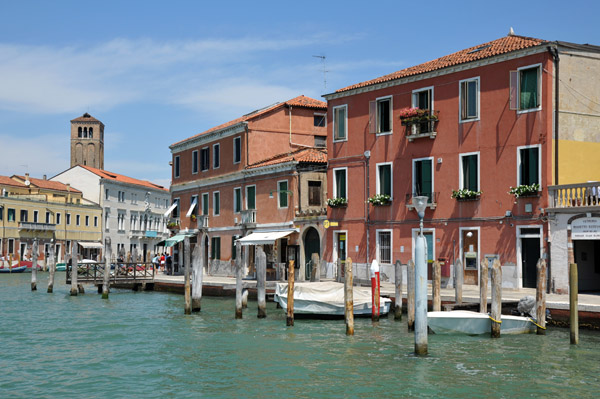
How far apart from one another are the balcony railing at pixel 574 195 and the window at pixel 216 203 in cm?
2161

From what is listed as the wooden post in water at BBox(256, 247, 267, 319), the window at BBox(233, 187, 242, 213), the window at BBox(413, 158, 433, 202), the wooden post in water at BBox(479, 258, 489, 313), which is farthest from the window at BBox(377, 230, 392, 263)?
the window at BBox(233, 187, 242, 213)

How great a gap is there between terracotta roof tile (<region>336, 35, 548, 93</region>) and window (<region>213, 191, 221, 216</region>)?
40.4 feet

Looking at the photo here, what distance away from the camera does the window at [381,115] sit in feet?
96.2

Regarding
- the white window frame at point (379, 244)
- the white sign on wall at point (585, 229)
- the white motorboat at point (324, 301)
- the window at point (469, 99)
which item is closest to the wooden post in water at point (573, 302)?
the white sign on wall at point (585, 229)

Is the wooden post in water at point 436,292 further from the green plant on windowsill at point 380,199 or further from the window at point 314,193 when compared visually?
the window at point 314,193

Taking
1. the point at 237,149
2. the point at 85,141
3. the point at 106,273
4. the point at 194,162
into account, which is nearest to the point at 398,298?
the point at 106,273

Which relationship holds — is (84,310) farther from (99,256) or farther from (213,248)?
(99,256)

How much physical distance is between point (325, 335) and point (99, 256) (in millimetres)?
56781

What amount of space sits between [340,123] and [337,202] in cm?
347

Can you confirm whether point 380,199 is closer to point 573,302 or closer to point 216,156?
point 573,302

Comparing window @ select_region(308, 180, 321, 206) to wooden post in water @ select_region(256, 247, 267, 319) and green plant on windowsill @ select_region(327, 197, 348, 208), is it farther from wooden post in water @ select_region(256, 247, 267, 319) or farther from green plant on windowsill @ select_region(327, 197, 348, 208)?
wooden post in water @ select_region(256, 247, 267, 319)

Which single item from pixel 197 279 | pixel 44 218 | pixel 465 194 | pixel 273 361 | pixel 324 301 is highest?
pixel 44 218

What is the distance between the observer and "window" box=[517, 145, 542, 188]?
2397 cm

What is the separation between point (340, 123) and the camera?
31.7 metres
